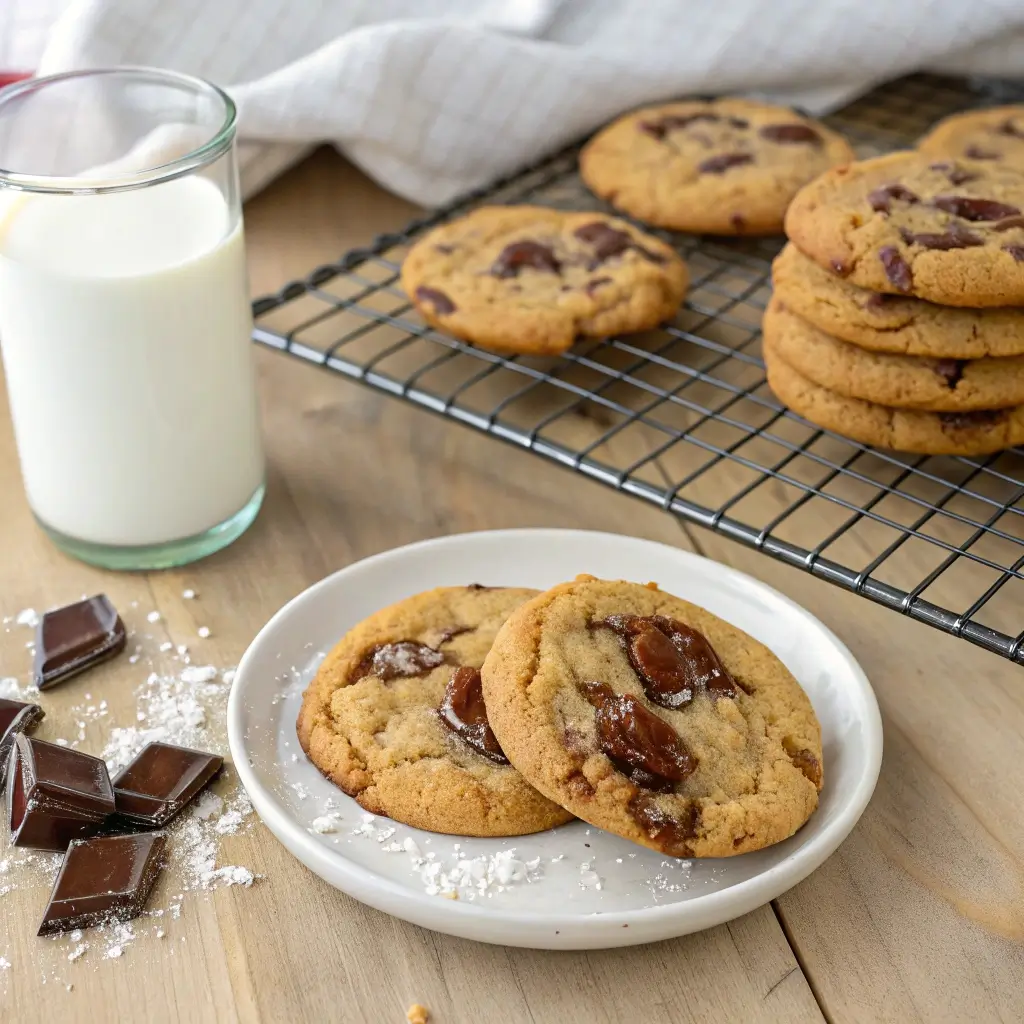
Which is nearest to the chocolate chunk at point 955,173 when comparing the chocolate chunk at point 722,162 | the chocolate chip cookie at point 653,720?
the chocolate chunk at point 722,162

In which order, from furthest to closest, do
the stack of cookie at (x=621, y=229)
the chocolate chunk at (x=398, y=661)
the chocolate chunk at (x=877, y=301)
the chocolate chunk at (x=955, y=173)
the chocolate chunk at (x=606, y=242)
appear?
the chocolate chunk at (x=606, y=242) → the stack of cookie at (x=621, y=229) → the chocolate chunk at (x=955, y=173) → the chocolate chunk at (x=877, y=301) → the chocolate chunk at (x=398, y=661)

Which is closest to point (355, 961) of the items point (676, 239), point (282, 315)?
point (282, 315)

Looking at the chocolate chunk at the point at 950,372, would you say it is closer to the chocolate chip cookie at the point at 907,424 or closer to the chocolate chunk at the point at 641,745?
the chocolate chip cookie at the point at 907,424

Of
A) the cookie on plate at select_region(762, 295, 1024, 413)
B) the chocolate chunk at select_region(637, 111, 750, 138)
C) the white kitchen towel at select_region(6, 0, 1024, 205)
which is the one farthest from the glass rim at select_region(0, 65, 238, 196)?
the chocolate chunk at select_region(637, 111, 750, 138)

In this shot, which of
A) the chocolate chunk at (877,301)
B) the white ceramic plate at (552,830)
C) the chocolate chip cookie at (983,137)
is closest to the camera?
the white ceramic plate at (552,830)

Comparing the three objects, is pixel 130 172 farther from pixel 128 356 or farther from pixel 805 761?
pixel 805 761

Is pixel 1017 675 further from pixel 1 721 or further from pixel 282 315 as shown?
pixel 282 315
